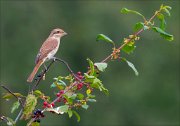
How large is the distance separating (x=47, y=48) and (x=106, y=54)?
73.4 ft

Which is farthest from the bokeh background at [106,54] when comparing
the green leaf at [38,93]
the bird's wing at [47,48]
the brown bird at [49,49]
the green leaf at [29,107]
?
the green leaf at [29,107]

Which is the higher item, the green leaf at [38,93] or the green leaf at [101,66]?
the green leaf at [101,66]

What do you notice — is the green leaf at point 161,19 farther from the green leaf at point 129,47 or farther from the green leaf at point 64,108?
the green leaf at point 64,108

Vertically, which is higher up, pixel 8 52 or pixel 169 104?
pixel 169 104

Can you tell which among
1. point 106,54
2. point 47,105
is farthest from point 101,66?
point 106,54

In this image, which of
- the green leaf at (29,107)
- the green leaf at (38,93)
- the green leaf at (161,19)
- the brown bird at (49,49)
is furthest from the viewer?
the brown bird at (49,49)

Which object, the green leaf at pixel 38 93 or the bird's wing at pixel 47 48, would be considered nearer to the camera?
the green leaf at pixel 38 93

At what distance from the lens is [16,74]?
2934cm

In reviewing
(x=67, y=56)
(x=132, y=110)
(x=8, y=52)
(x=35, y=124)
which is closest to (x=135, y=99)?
(x=132, y=110)

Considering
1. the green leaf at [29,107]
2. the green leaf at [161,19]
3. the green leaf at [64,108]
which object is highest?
the green leaf at [161,19]

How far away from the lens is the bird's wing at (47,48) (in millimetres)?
7069

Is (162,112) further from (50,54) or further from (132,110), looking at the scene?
(50,54)

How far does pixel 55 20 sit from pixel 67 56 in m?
1.40

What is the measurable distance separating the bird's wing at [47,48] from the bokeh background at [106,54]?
818 inches
